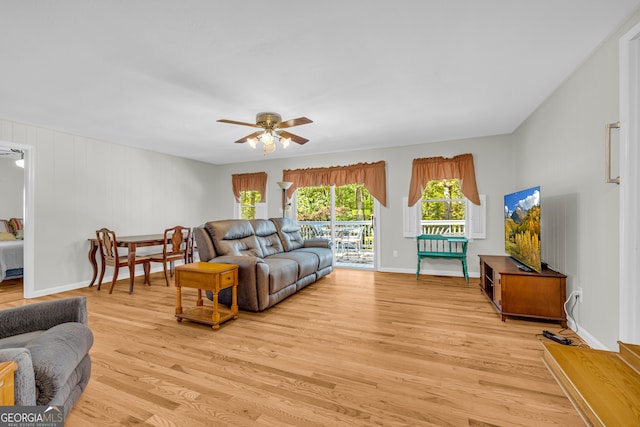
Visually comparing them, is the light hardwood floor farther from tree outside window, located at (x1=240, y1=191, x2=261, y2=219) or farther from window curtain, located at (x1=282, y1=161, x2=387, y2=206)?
tree outside window, located at (x1=240, y1=191, x2=261, y2=219)

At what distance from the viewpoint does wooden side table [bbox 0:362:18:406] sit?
36.9 inches

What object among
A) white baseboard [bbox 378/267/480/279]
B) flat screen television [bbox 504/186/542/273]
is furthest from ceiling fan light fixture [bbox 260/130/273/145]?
white baseboard [bbox 378/267/480/279]

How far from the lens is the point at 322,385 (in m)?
1.82

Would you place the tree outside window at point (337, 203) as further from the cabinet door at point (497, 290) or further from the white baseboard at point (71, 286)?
the white baseboard at point (71, 286)

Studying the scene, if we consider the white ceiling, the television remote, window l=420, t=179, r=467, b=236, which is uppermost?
the white ceiling

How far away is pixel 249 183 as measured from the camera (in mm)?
6520

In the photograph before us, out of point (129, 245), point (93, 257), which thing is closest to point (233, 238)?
point (129, 245)

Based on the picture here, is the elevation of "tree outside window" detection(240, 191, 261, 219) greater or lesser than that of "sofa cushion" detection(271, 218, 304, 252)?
greater

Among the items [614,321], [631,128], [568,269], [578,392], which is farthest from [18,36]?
[568,269]

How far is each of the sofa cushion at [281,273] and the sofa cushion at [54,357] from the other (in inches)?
71.0

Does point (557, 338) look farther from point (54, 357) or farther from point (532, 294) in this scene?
point (54, 357)

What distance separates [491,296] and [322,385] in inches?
102

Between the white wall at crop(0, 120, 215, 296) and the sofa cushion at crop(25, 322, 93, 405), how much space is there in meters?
3.48

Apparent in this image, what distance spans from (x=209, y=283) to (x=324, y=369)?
140 centimetres
